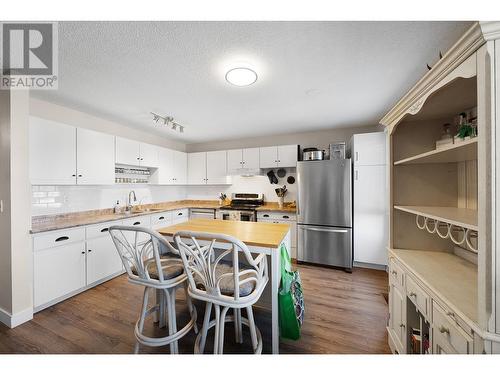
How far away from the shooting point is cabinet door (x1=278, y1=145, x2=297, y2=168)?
3734 mm

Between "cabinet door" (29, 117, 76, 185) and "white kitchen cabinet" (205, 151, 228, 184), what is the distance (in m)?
2.36

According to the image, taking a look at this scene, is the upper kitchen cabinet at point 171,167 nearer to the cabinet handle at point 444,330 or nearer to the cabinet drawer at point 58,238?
the cabinet drawer at point 58,238

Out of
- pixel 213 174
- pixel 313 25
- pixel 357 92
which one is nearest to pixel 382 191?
pixel 357 92

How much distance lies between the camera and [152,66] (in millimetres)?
1703

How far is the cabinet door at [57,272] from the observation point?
6.64 feet

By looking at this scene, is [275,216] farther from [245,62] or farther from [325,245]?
[245,62]

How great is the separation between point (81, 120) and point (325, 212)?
13.0 feet

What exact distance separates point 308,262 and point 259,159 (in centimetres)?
211

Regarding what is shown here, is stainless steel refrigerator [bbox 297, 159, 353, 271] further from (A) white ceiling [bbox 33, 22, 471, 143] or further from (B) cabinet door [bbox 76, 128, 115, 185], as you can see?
(B) cabinet door [bbox 76, 128, 115, 185]

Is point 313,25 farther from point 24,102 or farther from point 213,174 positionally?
point 213,174

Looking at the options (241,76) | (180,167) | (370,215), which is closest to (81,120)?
(180,167)

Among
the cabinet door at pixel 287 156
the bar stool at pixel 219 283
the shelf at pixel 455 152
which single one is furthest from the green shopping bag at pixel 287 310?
the cabinet door at pixel 287 156

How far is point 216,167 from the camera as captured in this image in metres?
4.42

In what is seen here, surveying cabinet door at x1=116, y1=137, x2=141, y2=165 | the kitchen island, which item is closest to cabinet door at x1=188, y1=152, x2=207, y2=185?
cabinet door at x1=116, y1=137, x2=141, y2=165
